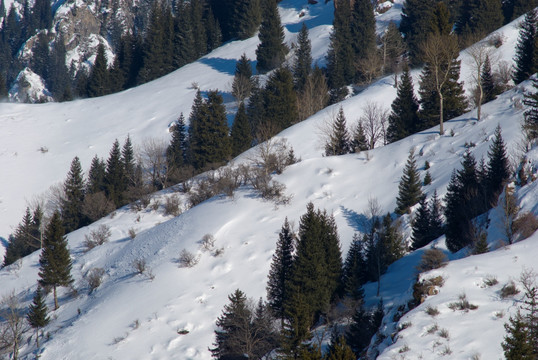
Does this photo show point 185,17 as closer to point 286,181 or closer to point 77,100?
point 77,100

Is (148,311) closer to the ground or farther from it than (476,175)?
closer to the ground

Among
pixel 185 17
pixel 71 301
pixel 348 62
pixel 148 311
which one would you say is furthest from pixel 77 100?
pixel 148 311

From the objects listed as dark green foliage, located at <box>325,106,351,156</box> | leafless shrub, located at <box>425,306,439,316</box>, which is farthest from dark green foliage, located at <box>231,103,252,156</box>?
leafless shrub, located at <box>425,306,439,316</box>

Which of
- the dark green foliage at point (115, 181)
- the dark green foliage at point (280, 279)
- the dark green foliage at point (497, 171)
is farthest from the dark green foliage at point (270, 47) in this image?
the dark green foliage at point (280, 279)

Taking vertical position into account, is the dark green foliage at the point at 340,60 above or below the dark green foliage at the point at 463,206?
above

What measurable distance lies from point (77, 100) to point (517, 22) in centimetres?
7138

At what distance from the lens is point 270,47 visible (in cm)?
8131

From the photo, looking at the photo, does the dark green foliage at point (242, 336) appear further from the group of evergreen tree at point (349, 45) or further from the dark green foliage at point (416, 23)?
the dark green foliage at point (416, 23)

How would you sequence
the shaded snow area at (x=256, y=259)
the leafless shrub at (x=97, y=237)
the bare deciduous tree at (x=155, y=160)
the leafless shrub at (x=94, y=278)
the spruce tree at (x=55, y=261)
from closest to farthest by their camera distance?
the shaded snow area at (x=256, y=259) < the leafless shrub at (x=94, y=278) < the spruce tree at (x=55, y=261) < the leafless shrub at (x=97, y=237) < the bare deciduous tree at (x=155, y=160)

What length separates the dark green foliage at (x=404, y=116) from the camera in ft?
173

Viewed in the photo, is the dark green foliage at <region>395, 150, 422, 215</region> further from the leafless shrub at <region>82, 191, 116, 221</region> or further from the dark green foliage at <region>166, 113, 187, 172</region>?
the leafless shrub at <region>82, 191, 116, 221</region>

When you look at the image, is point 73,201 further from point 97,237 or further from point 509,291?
point 509,291

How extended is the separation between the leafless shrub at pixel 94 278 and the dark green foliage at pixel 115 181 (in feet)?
54.3

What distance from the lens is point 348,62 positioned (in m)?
72.2
